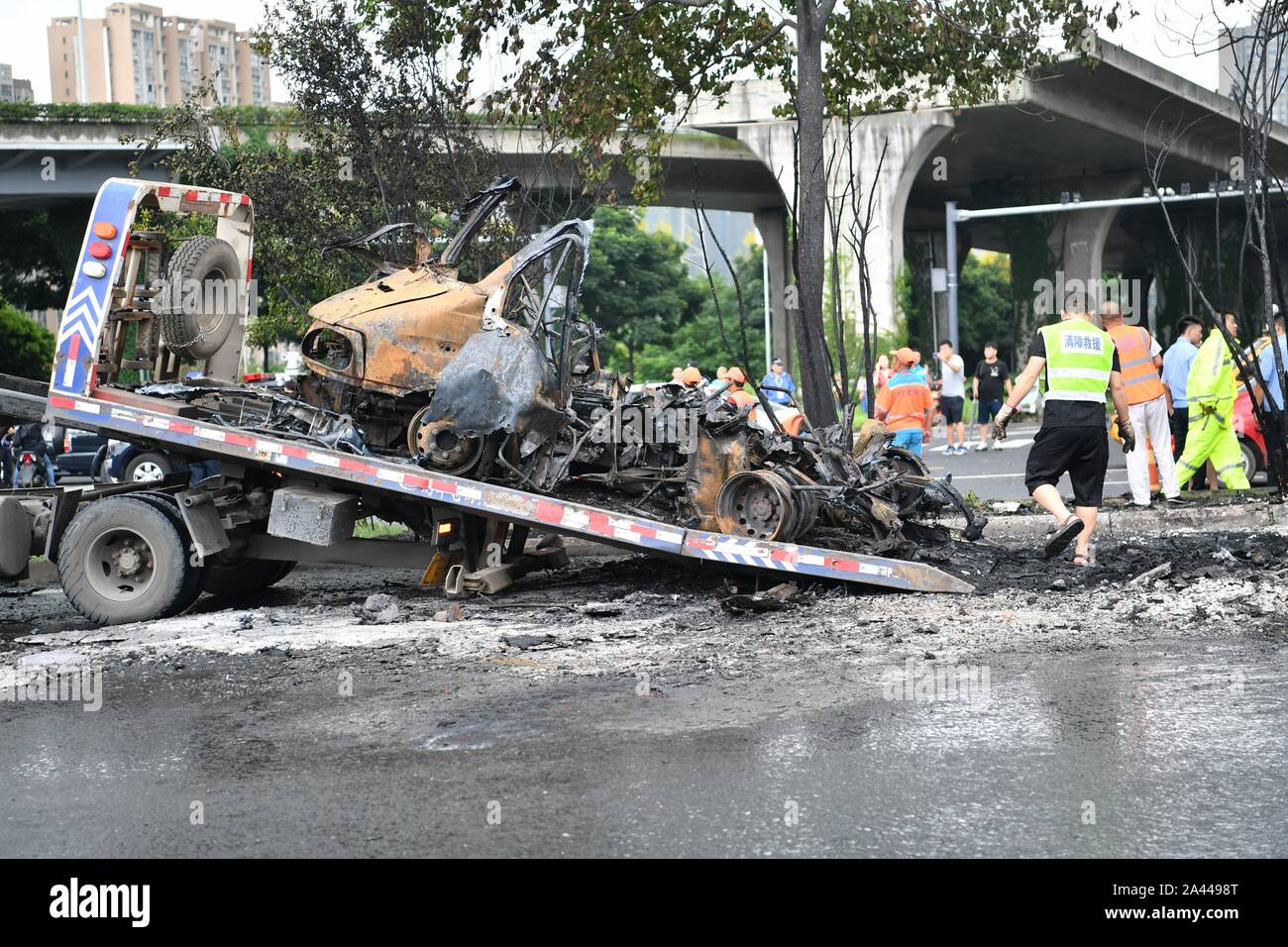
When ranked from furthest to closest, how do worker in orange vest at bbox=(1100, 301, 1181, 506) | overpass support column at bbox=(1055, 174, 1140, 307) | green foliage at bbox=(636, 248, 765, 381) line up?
1. green foliage at bbox=(636, 248, 765, 381)
2. overpass support column at bbox=(1055, 174, 1140, 307)
3. worker in orange vest at bbox=(1100, 301, 1181, 506)

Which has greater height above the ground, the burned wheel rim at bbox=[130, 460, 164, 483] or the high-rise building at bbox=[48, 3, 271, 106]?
the high-rise building at bbox=[48, 3, 271, 106]

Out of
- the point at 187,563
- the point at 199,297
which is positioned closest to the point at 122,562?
the point at 187,563

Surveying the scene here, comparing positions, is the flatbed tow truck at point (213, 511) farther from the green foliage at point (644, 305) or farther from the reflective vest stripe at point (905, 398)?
the green foliage at point (644, 305)

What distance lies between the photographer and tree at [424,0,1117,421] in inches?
512

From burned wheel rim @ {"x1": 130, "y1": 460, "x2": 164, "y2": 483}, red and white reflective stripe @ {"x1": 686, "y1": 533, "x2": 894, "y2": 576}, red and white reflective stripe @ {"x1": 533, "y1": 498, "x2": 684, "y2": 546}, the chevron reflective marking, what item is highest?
the chevron reflective marking

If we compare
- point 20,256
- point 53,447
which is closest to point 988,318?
point 20,256

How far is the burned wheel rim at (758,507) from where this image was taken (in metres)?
8.26

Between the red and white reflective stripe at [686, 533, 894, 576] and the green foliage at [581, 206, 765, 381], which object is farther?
the green foliage at [581, 206, 765, 381]

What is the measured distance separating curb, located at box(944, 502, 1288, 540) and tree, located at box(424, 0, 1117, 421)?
6.67 ft

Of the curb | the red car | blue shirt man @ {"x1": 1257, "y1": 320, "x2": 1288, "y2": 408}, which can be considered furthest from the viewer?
the red car

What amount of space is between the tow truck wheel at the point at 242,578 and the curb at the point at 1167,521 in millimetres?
5571

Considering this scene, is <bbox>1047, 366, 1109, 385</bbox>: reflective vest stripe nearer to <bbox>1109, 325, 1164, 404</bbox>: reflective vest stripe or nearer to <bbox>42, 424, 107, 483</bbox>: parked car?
<bbox>1109, 325, 1164, 404</bbox>: reflective vest stripe

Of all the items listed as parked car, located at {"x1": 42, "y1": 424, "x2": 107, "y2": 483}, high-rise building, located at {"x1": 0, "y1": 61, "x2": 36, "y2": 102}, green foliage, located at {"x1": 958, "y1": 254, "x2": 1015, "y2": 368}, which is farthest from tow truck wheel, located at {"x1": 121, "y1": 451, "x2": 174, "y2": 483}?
green foliage, located at {"x1": 958, "y1": 254, "x2": 1015, "y2": 368}
